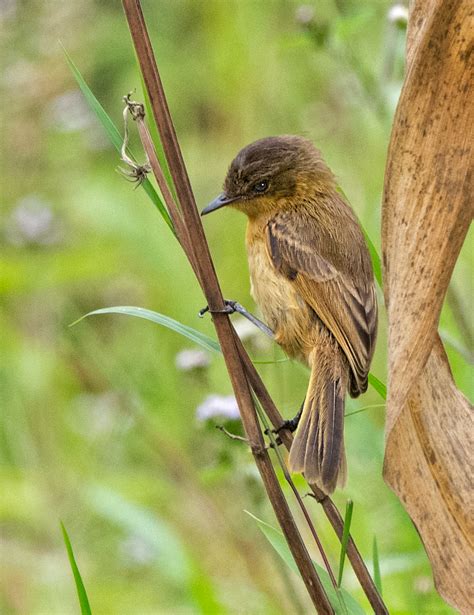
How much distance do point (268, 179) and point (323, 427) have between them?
1414 mm

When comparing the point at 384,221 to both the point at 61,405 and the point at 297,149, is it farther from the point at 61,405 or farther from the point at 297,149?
the point at 61,405

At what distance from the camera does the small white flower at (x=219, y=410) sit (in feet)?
12.2

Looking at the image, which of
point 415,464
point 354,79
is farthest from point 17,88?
point 415,464

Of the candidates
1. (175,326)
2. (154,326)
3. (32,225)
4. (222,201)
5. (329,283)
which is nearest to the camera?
(175,326)

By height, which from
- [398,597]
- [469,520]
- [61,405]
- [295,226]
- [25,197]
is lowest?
[469,520]

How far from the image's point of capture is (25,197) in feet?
21.0

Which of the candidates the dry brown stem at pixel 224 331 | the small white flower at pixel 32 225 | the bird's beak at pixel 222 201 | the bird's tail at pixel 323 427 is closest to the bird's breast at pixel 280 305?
the bird's tail at pixel 323 427

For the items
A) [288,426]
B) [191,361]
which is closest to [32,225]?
[191,361]

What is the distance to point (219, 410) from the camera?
3752 mm

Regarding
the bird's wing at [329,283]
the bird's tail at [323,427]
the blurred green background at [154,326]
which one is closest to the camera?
the bird's tail at [323,427]

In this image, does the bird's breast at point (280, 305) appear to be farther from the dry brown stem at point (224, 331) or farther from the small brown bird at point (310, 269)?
the dry brown stem at point (224, 331)

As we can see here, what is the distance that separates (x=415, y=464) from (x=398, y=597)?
144 cm

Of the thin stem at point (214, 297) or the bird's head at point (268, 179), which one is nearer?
the thin stem at point (214, 297)

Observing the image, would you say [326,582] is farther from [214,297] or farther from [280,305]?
[280,305]
